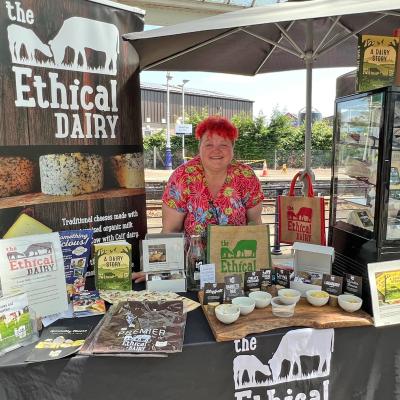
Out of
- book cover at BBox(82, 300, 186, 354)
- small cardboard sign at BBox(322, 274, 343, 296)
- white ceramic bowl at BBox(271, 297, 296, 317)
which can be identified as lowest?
book cover at BBox(82, 300, 186, 354)

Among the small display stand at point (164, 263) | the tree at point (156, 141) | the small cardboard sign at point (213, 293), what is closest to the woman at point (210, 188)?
the small display stand at point (164, 263)

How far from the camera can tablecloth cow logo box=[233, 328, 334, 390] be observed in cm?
134

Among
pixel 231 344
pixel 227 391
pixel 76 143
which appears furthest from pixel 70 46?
pixel 227 391

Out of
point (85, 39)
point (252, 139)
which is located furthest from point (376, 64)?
point (252, 139)

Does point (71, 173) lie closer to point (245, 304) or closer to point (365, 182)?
point (245, 304)

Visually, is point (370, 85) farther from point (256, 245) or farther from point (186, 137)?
point (186, 137)

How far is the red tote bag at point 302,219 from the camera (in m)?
2.15

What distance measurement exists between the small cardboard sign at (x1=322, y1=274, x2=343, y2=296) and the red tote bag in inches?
24.1

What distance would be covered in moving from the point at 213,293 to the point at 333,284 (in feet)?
1.72

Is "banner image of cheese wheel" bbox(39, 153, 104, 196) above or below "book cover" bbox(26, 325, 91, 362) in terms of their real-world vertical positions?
above

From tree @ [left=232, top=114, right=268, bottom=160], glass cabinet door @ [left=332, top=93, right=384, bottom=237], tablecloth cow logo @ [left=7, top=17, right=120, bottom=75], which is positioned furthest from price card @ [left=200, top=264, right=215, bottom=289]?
tree @ [left=232, top=114, right=268, bottom=160]

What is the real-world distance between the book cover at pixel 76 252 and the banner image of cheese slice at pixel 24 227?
0.12 metres

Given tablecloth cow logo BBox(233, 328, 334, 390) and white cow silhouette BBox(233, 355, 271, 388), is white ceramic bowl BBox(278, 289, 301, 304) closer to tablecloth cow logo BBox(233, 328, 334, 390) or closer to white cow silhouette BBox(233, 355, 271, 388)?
tablecloth cow logo BBox(233, 328, 334, 390)

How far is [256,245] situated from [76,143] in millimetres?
1125
